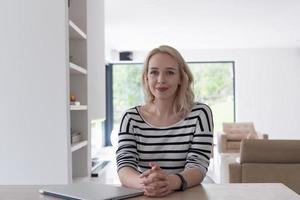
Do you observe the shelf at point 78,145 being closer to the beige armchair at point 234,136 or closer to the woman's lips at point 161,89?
the woman's lips at point 161,89

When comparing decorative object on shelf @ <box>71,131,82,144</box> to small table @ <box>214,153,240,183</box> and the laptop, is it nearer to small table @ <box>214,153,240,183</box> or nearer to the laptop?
the laptop

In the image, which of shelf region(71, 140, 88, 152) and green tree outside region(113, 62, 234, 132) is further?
green tree outside region(113, 62, 234, 132)

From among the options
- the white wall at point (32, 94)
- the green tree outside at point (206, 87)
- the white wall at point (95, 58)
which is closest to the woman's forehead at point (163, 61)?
the white wall at point (32, 94)

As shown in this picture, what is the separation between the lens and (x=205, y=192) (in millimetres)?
1197

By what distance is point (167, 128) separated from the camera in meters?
1.50

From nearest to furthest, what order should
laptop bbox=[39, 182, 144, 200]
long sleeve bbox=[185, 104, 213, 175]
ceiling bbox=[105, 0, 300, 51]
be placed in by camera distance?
laptop bbox=[39, 182, 144, 200] → long sleeve bbox=[185, 104, 213, 175] → ceiling bbox=[105, 0, 300, 51]

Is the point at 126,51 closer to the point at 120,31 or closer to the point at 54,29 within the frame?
the point at 120,31

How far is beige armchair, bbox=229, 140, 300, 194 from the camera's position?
101 inches

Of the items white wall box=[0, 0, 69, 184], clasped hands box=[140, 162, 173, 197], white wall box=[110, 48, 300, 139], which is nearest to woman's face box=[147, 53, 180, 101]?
clasped hands box=[140, 162, 173, 197]

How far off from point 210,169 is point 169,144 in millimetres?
4868

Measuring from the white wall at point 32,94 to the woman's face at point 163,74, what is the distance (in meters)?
0.72

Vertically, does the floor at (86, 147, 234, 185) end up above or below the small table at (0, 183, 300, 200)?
below

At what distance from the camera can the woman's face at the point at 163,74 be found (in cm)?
150

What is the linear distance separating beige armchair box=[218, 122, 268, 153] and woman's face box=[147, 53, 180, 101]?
5699mm
